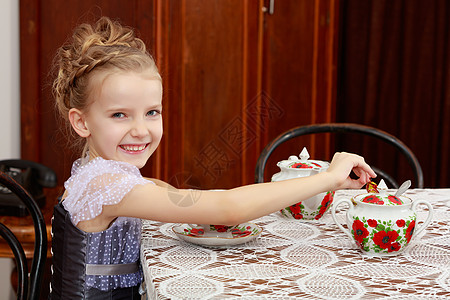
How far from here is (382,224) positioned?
3.40 ft

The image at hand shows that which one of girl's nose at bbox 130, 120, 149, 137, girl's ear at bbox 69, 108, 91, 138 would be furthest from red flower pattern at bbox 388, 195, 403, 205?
girl's ear at bbox 69, 108, 91, 138

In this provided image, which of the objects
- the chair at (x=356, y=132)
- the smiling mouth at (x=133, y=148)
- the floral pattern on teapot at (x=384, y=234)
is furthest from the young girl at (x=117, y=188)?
the chair at (x=356, y=132)

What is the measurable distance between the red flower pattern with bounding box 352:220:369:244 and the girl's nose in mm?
418

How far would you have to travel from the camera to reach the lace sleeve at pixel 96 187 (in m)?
1.05

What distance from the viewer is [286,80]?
2.92 m

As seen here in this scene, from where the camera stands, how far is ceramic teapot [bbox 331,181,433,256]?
1.03m

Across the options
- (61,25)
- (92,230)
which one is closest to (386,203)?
(92,230)

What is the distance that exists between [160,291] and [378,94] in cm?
237

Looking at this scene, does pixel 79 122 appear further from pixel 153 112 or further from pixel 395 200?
pixel 395 200

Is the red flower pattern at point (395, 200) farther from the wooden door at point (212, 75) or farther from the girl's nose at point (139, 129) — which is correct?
the wooden door at point (212, 75)

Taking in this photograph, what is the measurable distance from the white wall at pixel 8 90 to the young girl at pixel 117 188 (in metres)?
1.58

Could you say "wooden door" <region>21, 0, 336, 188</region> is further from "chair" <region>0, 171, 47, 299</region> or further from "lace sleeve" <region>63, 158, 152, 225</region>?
"lace sleeve" <region>63, 158, 152, 225</region>

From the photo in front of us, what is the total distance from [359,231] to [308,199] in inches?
8.5

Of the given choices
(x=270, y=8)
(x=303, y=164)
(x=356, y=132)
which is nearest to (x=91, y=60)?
(x=303, y=164)
